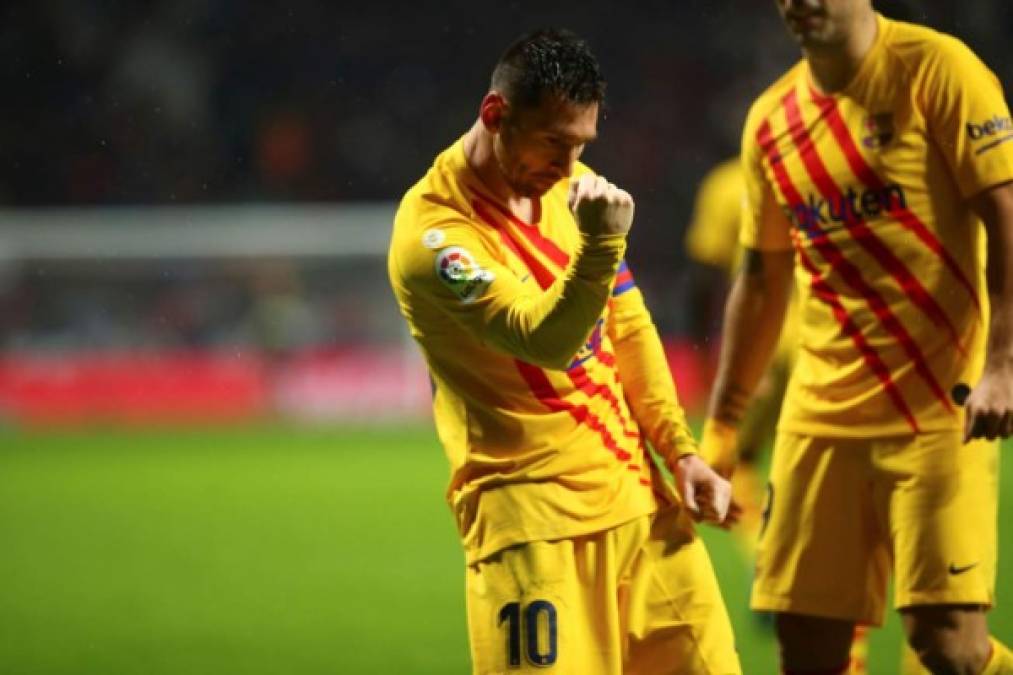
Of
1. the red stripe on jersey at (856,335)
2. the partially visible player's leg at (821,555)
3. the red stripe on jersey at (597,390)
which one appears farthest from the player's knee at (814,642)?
the red stripe on jersey at (597,390)

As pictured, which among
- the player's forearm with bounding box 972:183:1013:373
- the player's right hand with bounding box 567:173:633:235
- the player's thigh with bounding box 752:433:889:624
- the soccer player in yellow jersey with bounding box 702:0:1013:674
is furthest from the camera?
the player's thigh with bounding box 752:433:889:624

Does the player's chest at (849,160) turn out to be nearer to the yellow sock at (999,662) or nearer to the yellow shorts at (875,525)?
the yellow shorts at (875,525)

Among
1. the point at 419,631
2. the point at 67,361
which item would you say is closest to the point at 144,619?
the point at 419,631

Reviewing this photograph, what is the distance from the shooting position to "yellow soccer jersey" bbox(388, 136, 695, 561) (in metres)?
3.62

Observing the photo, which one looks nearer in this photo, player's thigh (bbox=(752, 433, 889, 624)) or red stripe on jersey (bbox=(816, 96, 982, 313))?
red stripe on jersey (bbox=(816, 96, 982, 313))

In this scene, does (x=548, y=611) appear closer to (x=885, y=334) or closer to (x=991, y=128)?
(x=885, y=334)

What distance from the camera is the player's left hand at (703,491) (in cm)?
380

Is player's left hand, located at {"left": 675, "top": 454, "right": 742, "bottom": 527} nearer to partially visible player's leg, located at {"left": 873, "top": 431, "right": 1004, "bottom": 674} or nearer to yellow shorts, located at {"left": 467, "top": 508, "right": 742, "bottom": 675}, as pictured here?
yellow shorts, located at {"left": 467, "top": 508, "right": 742, "bottom": 675}

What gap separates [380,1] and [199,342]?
432 cm

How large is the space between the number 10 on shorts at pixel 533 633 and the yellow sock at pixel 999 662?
1.23 m

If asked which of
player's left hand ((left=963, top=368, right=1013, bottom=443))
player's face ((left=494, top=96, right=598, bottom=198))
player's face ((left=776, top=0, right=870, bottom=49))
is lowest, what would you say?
player's left hand ((left=963, top=368, right=1013, bottom=443))

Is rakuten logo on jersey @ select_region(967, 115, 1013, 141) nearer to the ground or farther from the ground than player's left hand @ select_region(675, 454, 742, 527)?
farther from the ground

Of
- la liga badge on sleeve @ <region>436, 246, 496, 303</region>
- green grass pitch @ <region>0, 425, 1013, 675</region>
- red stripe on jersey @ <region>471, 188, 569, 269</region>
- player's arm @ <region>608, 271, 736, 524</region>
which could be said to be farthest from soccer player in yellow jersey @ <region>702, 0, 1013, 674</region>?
green grass pitch @ <region>0, 425, 1013, 675</region>

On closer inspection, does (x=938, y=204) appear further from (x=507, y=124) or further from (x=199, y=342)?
(x=199, y=342)
